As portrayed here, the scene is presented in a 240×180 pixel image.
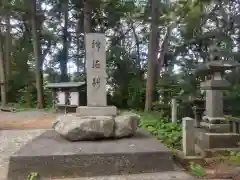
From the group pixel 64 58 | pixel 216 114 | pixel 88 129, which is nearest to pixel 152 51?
pixel 216 114

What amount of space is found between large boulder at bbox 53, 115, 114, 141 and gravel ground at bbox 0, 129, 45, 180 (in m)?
1.18

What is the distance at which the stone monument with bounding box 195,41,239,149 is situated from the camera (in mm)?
5770

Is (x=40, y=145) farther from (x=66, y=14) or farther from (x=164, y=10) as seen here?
(x=66, y=14)

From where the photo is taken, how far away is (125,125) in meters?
5.15

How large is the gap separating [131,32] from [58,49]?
563 centimetres

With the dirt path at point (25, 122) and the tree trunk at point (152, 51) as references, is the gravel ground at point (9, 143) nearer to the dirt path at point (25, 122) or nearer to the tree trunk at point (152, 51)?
the dirt path at point (25, 122)

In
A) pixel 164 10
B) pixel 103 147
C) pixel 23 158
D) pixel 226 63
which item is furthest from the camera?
pixel 164 10

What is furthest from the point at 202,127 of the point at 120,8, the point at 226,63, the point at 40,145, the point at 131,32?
the point at 131,32

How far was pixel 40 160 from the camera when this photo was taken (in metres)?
4.07

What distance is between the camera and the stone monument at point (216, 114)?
18.9ft

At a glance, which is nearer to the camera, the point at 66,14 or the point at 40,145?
the point at 40,145

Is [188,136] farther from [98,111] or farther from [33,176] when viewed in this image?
[33,176]

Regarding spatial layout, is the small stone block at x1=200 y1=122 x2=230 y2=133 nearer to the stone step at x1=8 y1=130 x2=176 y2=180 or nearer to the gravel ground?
the stone step at x1=8 y1=130 x2=176 y2=180

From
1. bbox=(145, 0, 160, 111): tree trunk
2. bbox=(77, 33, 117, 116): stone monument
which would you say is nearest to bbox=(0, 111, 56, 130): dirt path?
bbox=(77, 33, 117, 116): stone monument
